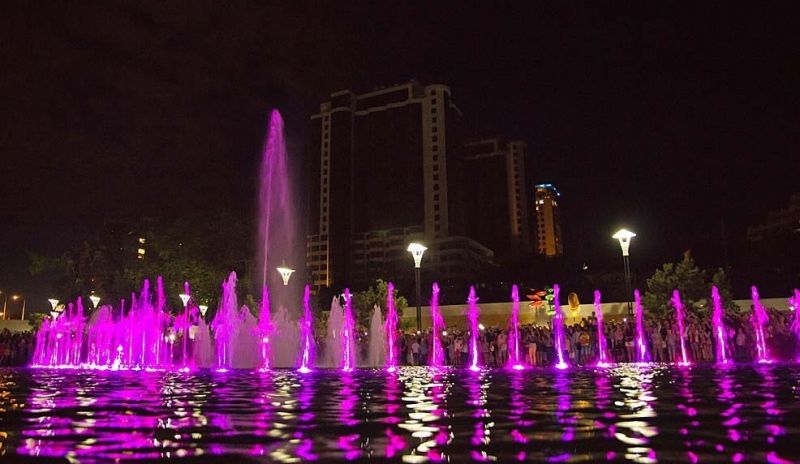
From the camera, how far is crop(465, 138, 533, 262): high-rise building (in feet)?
493

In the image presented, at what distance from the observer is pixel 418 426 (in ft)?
19.6

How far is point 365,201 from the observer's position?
136 metres

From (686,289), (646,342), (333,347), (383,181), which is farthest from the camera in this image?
(383,181)

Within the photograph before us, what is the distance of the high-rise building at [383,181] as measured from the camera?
423 feet

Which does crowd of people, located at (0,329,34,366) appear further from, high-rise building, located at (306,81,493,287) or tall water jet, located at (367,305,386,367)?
high-rise building, located at (306,81,493,287)

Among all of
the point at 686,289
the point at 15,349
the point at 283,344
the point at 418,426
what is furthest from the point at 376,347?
the point at 418,426

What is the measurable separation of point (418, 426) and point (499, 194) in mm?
148618

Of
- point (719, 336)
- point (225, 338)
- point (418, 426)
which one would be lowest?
point (418, 426)

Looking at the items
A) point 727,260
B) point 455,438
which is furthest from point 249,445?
point 727,260

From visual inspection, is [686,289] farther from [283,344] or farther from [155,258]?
[155,258]

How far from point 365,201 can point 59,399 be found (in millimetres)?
126770

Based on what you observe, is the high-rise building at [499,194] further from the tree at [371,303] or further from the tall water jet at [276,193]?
the tall water jet at [276,193]

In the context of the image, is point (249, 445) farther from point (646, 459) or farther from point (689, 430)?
point (689, 430)

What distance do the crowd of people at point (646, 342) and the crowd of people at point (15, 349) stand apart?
907 inches
